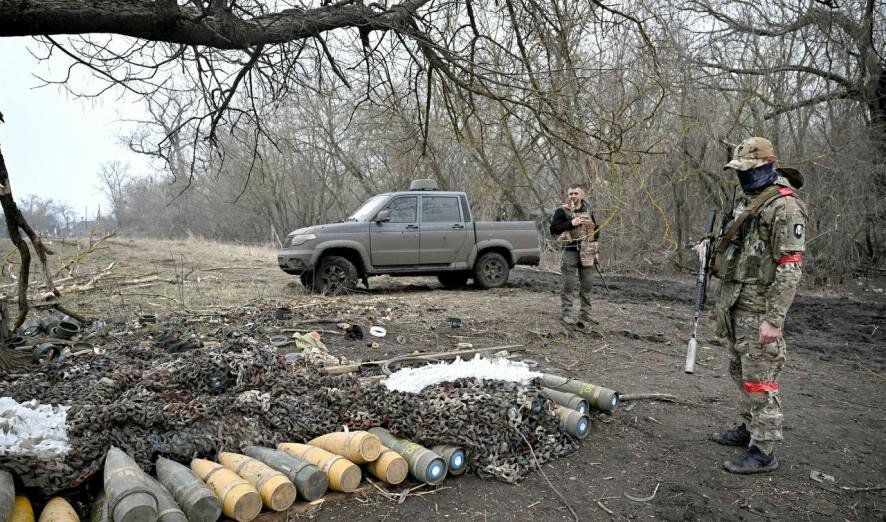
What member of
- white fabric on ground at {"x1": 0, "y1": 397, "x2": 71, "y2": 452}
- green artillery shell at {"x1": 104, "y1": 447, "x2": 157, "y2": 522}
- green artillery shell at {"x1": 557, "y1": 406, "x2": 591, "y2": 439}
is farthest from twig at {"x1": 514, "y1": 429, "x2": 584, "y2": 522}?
white fabric on ground at {"x1": 0, "y1": 397, "x2": 71, "y2": 452}

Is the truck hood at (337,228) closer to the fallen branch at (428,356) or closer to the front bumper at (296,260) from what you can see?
the front bumper at (296,260)

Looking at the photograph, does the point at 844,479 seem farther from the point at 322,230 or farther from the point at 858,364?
the point at 322,230

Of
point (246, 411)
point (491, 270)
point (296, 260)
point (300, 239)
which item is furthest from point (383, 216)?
point (246, 411)

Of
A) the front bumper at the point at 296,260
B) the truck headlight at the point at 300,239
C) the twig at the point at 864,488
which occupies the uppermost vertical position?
the truck headlight at the point at 300,239

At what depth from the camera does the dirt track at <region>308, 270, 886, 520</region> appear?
3.24 meters

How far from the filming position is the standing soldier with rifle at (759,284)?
3.61 meters

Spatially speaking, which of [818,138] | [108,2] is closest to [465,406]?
[108,2]

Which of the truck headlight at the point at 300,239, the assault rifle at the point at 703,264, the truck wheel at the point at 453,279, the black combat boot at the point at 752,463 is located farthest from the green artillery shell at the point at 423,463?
the truck wheel at the point at 453,279

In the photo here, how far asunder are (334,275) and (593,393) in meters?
6.84

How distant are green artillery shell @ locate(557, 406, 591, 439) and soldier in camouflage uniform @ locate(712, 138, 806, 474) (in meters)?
0.92

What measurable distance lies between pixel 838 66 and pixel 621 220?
6420 millimetres

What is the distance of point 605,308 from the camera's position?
1019 centimetres

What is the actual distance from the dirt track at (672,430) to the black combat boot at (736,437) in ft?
0.33

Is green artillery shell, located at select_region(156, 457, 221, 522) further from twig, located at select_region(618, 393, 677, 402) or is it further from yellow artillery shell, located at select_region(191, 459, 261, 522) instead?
twig, located at select_region(618, 393, 677, 402)
